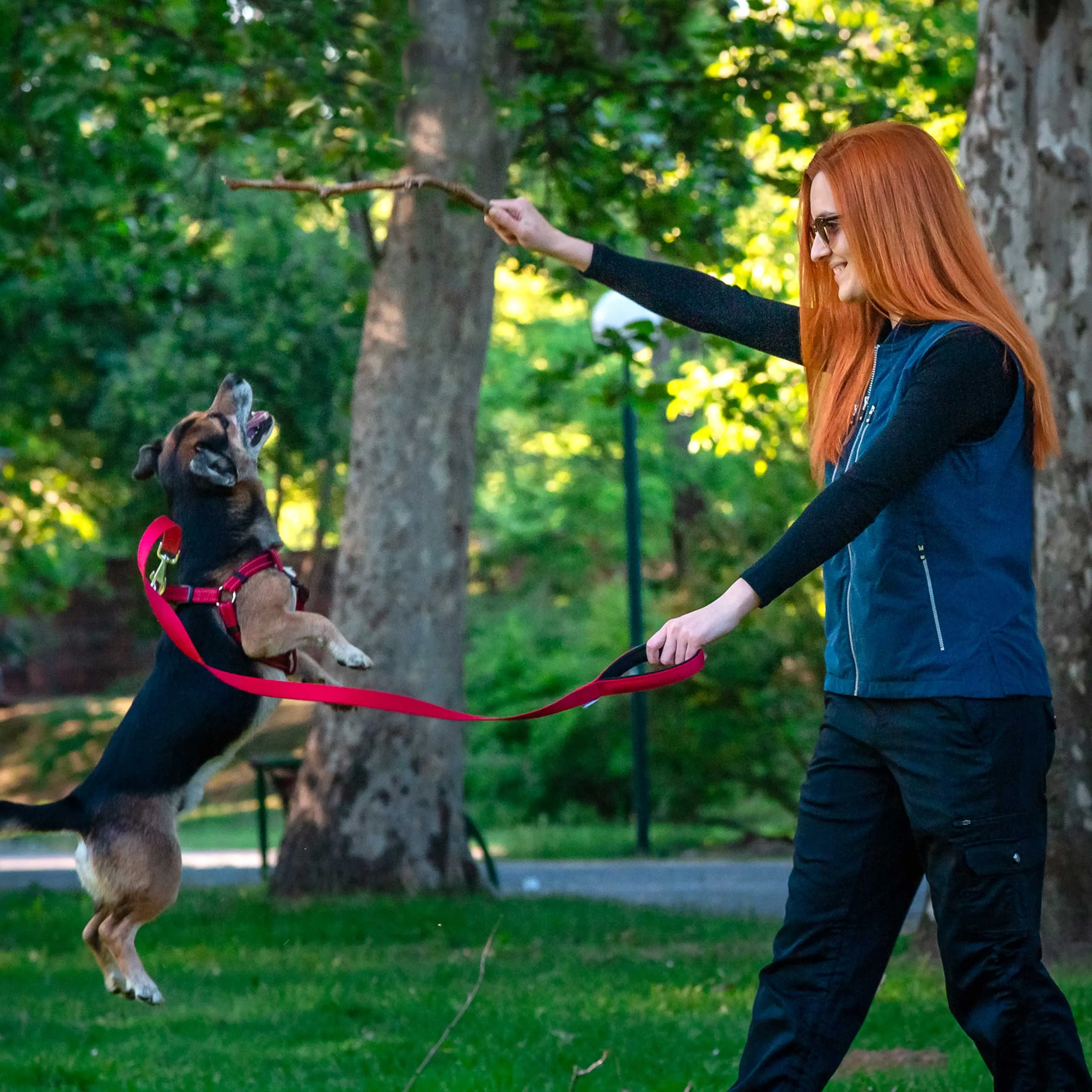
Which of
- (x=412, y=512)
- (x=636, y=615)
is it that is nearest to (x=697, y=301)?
(x=412, y=512)

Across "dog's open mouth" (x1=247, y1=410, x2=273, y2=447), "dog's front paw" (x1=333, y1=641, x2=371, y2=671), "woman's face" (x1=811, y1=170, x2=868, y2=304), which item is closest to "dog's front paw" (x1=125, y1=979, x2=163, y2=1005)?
"dog's front paw" (x1=333, y1=641, x2=371, y2=671)

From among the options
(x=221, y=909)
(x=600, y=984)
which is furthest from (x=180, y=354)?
(x=600, y=984)

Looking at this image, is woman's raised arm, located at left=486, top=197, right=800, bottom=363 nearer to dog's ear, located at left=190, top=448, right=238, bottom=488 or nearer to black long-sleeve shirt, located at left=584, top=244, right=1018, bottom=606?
black long-sleeve shirt, located at left=584, top=244, right=1018, bottom=606

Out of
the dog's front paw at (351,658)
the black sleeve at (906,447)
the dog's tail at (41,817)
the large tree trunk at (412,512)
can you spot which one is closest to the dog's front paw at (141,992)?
the dog's tail at (41,817)

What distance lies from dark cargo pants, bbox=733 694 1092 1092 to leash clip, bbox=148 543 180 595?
1.48 m

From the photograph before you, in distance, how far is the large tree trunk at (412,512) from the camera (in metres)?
10.2

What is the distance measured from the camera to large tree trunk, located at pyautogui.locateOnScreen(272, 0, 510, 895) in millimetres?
10219

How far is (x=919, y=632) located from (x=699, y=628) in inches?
20.6

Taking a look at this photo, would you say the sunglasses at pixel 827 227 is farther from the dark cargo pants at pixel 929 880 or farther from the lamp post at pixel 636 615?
the lamp post at pixel 636 615

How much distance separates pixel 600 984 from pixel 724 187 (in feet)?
27.2

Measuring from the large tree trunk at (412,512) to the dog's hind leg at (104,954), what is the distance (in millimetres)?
7040

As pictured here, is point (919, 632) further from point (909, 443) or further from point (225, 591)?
point (225, 591)

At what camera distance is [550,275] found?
14.0m

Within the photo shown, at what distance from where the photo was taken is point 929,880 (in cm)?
324
